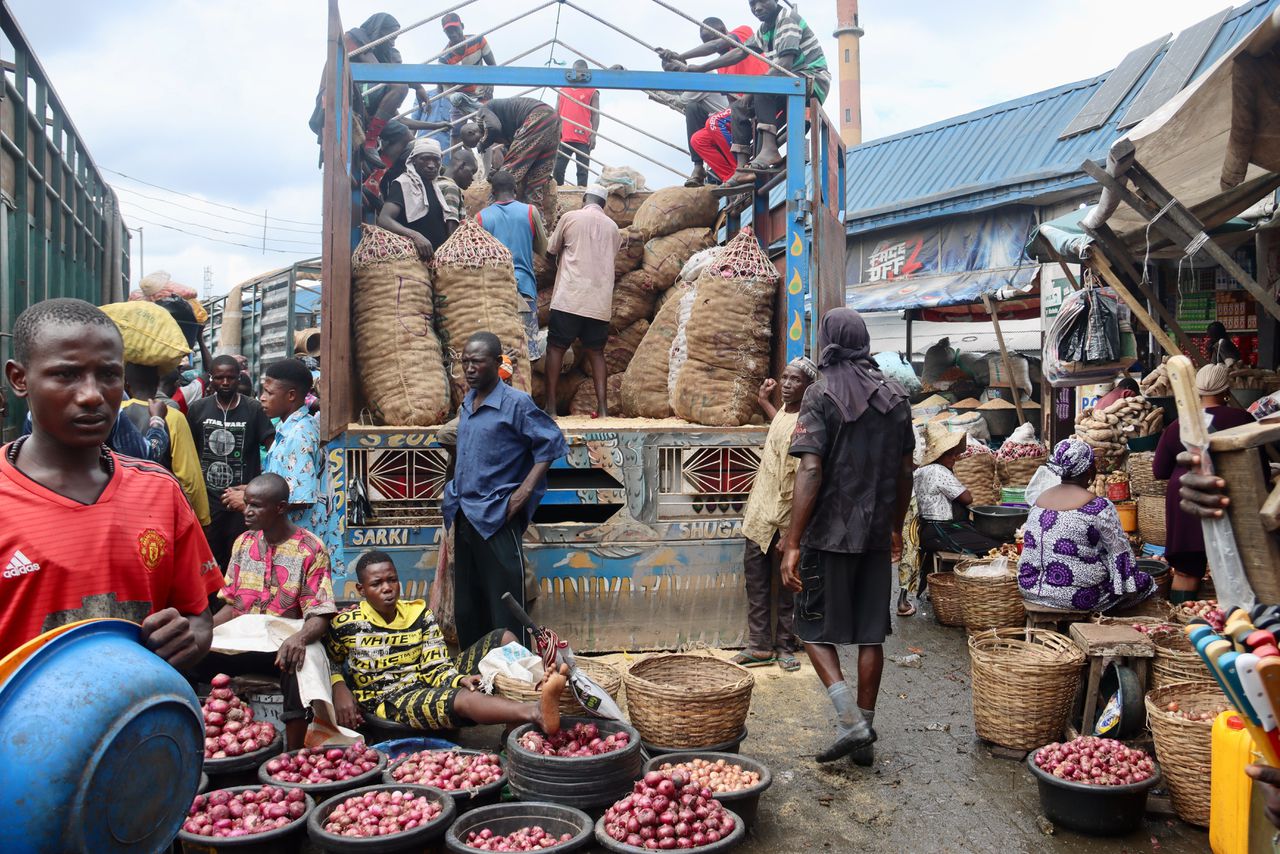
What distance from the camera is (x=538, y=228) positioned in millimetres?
6801

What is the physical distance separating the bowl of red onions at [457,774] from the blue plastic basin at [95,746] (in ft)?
6.02

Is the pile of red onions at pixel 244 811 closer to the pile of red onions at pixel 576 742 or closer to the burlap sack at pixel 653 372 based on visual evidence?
the pile of red onions at pixel 576 742

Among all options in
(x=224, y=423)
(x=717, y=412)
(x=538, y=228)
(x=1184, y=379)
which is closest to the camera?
(x=1184, y=379)

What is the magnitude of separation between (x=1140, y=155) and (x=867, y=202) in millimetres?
12230

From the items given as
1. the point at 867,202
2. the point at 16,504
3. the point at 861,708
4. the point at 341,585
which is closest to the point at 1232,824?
the point at 861,708

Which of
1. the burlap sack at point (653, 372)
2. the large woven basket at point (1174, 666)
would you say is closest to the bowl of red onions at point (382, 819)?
the large woven basket at point (1174, 666)

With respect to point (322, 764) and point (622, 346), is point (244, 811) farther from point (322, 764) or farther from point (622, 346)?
point (622, 346)

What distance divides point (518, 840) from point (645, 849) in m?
0.45

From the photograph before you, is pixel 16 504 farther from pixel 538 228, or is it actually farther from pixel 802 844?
pixel 538 228

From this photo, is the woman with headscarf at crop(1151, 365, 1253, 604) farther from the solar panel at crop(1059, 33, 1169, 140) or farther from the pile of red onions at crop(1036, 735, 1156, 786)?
the solar panel at crop(1059, 33, 1169, 140)

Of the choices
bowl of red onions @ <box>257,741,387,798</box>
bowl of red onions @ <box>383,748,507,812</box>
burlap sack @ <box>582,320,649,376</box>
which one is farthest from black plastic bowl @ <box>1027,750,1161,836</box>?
burlap sack @ <box>582,320,649,376</box>

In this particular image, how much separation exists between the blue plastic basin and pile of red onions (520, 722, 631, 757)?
1938 mm

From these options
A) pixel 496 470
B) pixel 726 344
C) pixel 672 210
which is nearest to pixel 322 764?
pixel 496 470

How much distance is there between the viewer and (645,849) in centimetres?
312
